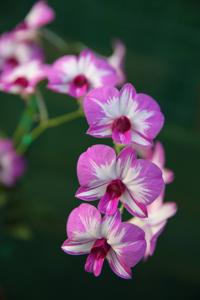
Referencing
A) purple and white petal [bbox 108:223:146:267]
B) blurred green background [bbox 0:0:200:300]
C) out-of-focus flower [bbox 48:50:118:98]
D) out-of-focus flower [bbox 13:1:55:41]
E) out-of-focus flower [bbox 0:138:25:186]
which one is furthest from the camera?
blurred green background [bbox 0:0:200:300]

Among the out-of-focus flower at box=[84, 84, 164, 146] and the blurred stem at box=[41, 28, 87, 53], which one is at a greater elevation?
the out-of-focus flower at box=[84, 84, 164, 146]

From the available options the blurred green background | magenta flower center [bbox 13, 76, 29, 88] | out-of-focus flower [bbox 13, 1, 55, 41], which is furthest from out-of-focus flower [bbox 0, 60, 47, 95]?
the blurred green background

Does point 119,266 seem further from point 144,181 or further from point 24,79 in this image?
point 24,79

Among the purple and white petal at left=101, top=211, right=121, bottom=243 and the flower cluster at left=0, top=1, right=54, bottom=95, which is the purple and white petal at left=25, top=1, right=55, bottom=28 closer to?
the flower cluster at left=0, top=1, right=54, bottom=95

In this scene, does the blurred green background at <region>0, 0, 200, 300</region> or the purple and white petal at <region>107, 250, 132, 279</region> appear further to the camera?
the blurred green background at <region>0, 0, 200, 300</region>

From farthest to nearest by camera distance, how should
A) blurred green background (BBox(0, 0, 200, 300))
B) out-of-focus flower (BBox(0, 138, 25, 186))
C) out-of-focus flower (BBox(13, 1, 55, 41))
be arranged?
blurred green background (BBox(0, 0, 200, 300)) < out-of-focus flower (BBox(0, 138, 25, 186)) < out-of-focus flower (BBox(13, 1, 55, 41))

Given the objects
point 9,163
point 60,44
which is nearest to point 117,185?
point 9,163

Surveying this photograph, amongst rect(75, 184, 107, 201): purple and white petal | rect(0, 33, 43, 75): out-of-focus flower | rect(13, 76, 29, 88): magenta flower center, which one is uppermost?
rect(75, 184, 107, 201): purple and white petal

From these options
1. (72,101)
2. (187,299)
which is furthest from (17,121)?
(187,299)
